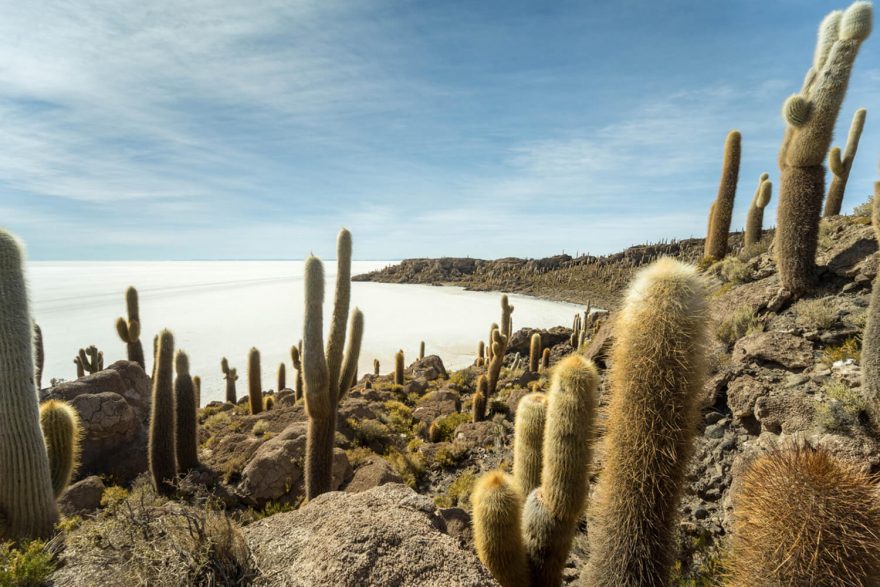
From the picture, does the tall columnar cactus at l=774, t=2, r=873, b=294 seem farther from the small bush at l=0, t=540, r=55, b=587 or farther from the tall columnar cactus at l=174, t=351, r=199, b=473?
the tall columnar cactus at l=174, t=351, r=199, b=473

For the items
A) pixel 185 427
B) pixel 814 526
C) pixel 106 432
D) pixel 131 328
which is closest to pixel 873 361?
pixel 814 526

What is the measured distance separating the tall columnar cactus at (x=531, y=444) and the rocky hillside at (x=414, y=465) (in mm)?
724

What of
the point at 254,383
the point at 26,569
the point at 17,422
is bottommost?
the point at 254,383

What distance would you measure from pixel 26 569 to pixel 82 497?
6920 mm

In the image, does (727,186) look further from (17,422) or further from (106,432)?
(106,432)

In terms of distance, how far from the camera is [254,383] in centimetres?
1586

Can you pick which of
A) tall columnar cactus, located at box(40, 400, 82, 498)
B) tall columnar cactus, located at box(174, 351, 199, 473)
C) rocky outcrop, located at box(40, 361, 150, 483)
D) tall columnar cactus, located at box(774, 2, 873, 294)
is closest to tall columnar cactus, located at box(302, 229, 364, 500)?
tall columnar cactus, located at box(40, 400, 82, 498)

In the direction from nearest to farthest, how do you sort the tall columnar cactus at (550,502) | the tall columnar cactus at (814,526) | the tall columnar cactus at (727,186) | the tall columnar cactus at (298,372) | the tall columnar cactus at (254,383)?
the tall columnar cactus at (814,526) < the tall columnar cactus at (550,502) < the tall columnar cactus at (727,186) < the tall columnar cactus at (254,383) < the tall columnar cactus at (298,372)

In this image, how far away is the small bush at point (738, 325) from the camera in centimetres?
677

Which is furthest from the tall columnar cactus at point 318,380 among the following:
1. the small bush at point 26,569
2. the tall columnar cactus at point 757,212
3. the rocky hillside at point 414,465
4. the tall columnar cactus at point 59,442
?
the tall columnar cactus at point 757,212

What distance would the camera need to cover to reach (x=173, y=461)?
915 centimetres

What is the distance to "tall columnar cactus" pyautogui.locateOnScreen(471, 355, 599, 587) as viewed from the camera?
368cm

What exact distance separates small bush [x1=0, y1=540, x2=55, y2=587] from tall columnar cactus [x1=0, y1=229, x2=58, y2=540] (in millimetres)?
2050

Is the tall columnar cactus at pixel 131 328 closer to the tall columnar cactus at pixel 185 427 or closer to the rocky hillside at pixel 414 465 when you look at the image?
the rocky hillside at pixel 414 465
